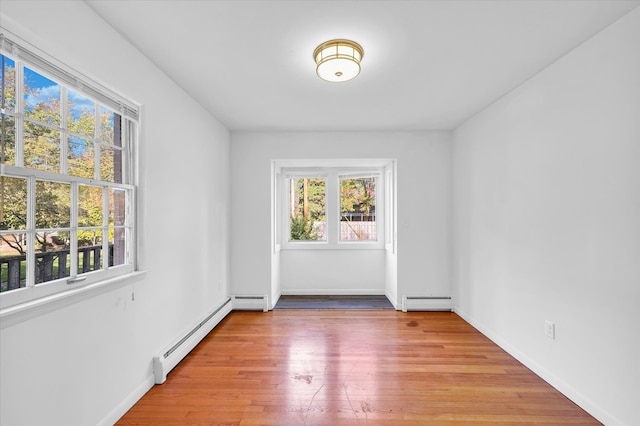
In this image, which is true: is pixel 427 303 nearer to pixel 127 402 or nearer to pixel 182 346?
pixel 182 346

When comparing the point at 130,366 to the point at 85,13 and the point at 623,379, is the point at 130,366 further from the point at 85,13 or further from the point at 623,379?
the point at 623,379

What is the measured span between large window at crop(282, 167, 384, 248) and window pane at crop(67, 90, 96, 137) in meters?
3.52

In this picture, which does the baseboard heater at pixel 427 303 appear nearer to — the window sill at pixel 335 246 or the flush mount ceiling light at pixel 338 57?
the window sill at pixel 335 246

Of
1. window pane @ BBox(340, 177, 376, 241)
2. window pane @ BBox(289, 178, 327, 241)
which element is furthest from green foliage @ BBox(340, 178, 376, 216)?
window pane @ BBox(289, 178, 327, 241)

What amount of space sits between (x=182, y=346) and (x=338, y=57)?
9.02 ft

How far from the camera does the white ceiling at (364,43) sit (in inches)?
71.4

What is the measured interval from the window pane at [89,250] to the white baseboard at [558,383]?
3.32 meters

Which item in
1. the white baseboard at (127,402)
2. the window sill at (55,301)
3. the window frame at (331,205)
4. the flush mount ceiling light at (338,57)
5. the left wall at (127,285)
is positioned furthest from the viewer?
the window frame at (331,205)

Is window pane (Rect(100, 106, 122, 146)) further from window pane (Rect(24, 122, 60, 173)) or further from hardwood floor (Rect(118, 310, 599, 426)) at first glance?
hardwood floor (Rect(118, 310, 599, 426))

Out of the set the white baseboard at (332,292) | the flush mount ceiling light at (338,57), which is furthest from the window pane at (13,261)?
the white baseboard at (332,292)

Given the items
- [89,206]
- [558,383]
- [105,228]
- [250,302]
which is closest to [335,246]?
[250,302]

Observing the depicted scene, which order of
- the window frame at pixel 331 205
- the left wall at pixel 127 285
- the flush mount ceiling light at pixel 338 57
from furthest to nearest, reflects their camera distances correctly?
the window frame at pixel 331 205, the flush mount ceiling light at pixel 338 57, the left wall at pixel 127 285

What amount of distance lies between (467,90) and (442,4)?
1.41 m

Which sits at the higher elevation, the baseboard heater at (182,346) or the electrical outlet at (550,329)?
the electrical outlet at (550,329)
